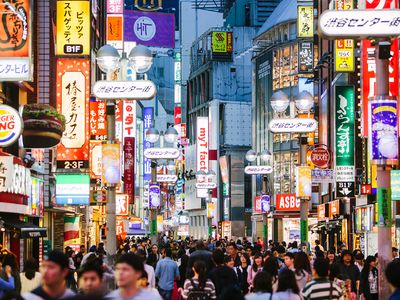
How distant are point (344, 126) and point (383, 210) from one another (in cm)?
2964

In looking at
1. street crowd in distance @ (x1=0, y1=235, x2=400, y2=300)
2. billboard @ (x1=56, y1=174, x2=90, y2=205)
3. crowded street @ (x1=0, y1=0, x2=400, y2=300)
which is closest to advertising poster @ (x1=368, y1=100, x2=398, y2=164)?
crowded street @ (x1=0, y1=0, x2=400, y2=300)

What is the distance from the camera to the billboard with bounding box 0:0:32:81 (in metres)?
25.1

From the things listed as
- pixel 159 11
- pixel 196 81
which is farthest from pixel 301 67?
pixel 196 81

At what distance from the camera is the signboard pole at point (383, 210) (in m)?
19.1

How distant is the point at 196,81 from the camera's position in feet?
442

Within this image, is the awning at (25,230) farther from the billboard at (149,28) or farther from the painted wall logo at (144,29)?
the painted wall logo at (144,29)

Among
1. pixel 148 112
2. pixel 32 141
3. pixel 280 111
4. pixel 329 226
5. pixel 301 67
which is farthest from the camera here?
pixel 148 112

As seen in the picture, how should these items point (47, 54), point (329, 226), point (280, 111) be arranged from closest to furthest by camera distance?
1. point (280, 111)
2. point (47, 54)
3. point (329, 226)

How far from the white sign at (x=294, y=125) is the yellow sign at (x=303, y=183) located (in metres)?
3.05

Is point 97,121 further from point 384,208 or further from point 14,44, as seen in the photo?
point 384,208

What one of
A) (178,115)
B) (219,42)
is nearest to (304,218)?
(219,42)

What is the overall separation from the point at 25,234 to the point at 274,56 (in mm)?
61421

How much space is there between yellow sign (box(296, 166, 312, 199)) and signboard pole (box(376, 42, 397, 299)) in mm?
14399

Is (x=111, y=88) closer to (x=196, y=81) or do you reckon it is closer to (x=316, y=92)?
(x=316, y=92)
